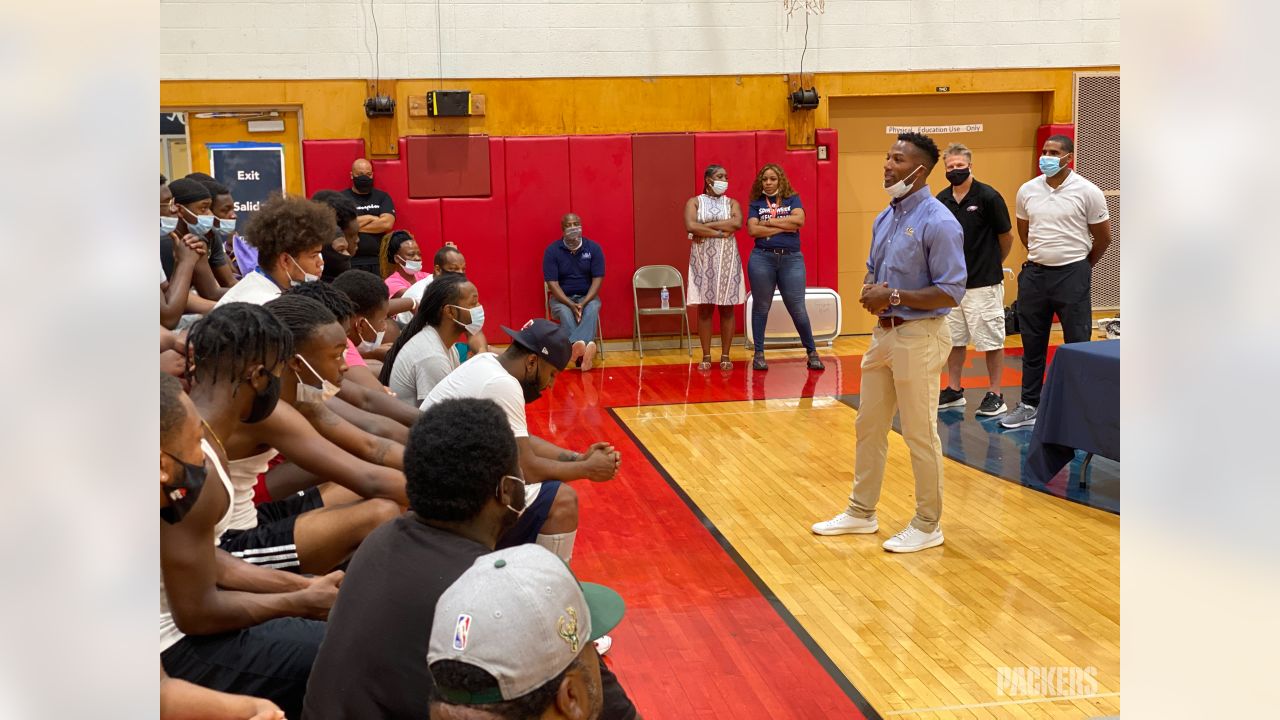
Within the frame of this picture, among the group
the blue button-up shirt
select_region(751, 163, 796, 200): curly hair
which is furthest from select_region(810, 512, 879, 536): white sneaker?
select_region(751, 163, 796, 200): curly hair

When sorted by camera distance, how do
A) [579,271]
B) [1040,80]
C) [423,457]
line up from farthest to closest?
[1040,80] < [579,271] < [423,457]

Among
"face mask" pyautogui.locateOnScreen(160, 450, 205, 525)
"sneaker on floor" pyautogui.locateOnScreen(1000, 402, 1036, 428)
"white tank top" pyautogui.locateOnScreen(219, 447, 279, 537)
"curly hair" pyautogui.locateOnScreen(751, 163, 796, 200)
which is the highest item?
"curly hair" pyautogui.locateOnScreen(751, 163, 796, 200)

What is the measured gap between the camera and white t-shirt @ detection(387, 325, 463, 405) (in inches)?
182

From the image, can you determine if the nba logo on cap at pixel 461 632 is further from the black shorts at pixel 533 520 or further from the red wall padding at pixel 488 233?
the red wall padding at pixel 488 233

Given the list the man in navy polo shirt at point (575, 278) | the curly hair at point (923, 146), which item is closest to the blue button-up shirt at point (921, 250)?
the curly hair at point (923, 146)

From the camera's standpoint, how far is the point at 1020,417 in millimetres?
6895

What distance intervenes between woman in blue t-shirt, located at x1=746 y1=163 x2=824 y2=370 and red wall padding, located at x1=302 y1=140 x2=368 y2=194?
367 centimetres

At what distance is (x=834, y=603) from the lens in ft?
13.7

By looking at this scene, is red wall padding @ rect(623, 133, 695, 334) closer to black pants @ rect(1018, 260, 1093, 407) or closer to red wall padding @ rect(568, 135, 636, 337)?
red wall padding @ rect(568, 135, 636, 337)

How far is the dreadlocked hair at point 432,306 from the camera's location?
4.71m
